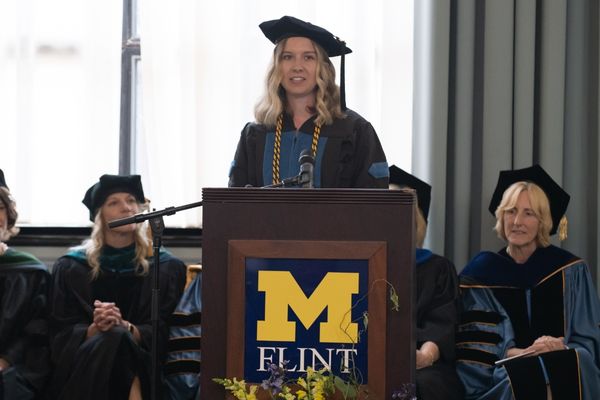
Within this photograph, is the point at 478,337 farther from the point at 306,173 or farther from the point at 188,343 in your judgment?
the point at 306,173

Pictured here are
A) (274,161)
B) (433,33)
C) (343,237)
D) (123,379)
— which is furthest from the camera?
(433,33)

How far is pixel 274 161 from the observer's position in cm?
418

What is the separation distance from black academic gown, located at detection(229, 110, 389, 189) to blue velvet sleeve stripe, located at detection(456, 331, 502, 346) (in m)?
A: 1.19

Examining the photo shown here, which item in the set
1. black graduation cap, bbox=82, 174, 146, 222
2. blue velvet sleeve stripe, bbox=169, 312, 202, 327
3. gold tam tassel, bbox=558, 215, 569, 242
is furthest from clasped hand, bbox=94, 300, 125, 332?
gold tam tassel, bbox=558, 215, 569, 242

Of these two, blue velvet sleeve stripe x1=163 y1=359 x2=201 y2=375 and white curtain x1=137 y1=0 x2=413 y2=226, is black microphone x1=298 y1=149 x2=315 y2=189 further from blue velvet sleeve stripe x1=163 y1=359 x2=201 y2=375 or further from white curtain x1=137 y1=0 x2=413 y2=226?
white curtain x1=137 y1=0 x2=413 y2=226

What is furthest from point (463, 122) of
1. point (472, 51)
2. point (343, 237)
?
point (343, 237)

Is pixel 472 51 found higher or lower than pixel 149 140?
higher

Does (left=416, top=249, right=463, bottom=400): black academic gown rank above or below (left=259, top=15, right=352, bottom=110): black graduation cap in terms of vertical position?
below

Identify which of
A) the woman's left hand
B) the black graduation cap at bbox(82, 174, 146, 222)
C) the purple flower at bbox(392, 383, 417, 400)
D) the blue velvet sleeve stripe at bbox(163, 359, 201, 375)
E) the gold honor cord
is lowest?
the blue velvet sleeve stripe at bbox(163, 359, 201, 375)

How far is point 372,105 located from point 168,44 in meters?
1.19

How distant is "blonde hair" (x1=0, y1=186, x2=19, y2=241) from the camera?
5.16 meters

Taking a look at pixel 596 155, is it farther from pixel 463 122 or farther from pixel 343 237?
pixel 343 237

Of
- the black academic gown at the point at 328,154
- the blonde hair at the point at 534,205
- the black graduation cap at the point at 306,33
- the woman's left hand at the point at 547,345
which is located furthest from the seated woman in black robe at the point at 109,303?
the woman's left hand at the point at 547,345

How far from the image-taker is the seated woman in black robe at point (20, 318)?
185 inches
